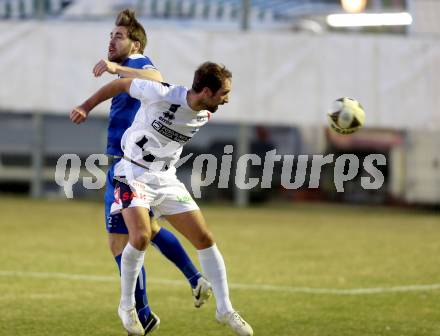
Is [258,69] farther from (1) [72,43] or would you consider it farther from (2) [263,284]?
(2) [263,284]

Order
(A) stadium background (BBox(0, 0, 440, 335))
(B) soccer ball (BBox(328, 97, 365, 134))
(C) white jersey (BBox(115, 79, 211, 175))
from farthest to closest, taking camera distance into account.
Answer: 1. (A) stadium background (BBox(0, 0, 440, 335))
2. (B) soccer ball (BBox(328, 97, 365, 134))
3. (C) white jersey (BBox(115, 79, 211, 175))

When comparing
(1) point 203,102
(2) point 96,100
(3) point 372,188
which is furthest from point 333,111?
(3) point 372,188

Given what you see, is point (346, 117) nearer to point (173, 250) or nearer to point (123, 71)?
point (173, 250)

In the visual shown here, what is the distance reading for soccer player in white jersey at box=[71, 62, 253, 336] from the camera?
735 cm

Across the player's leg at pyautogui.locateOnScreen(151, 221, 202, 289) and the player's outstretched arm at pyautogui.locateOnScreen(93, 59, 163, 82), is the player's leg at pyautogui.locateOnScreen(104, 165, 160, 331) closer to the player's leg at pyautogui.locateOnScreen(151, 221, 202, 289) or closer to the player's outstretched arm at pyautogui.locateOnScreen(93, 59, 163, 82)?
the player's leg at pyautogui.locateOnScreen(151, 221, 202, 289)

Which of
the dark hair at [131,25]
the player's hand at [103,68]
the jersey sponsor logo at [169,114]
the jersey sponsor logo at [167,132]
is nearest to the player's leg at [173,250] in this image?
the jersey sponsor logo at [167,132]

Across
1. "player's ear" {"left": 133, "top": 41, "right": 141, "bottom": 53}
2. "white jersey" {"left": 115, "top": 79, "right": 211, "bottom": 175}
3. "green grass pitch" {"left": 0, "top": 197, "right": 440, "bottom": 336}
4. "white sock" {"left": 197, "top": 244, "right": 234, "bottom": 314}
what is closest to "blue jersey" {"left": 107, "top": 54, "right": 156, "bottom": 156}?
"player's ear" {"left": 133, "top": 41, "right": 141, "bottom": 53}

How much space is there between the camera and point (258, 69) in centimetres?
1859

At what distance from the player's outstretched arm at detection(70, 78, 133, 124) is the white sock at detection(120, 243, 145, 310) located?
96 centimetres

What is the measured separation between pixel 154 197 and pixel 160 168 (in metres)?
0.23

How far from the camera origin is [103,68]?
7.36 m

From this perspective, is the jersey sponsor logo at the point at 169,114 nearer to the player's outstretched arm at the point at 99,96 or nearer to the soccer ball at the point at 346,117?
the player's outstretched arm at the point at 99,96

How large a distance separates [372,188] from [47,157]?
6334mm

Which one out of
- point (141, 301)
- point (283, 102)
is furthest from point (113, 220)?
point (283, 102)
